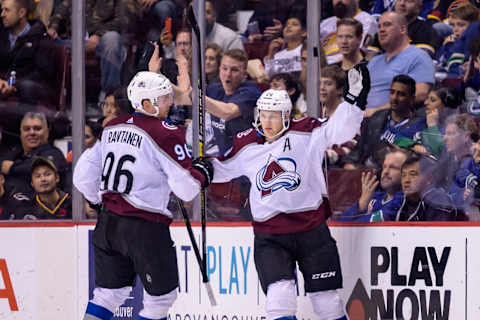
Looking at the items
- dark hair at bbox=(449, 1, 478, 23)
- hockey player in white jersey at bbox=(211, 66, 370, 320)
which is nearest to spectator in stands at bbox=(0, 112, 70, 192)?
hockey player in white jersey at bbox=(211, 66, 370, 320)

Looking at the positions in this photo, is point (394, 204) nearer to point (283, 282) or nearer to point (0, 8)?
point (283, 282)

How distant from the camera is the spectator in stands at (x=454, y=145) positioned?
14.0 feet

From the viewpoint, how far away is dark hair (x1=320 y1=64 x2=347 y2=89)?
4656 millimetres

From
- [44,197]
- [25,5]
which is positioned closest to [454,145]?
[44,197]

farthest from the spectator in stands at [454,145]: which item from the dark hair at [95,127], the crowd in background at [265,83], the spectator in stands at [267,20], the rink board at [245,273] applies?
the dark hair at [95,127]

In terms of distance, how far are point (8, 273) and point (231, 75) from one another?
185 centimetres

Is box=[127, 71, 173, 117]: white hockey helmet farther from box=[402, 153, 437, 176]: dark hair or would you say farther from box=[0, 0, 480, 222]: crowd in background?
box=[402, 153, 437, 176]: dark hair

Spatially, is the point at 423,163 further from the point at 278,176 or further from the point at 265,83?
the point at 265,83

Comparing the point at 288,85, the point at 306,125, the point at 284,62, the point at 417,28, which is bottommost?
the point at 306,125

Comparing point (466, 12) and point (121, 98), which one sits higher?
point (466, 12)

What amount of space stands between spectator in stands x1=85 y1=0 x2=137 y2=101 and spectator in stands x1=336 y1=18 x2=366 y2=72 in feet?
4.41

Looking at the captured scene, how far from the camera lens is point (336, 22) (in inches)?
183

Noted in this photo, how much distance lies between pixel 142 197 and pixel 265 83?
1.10 m

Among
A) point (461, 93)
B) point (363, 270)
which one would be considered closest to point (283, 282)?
point (363, 270)
